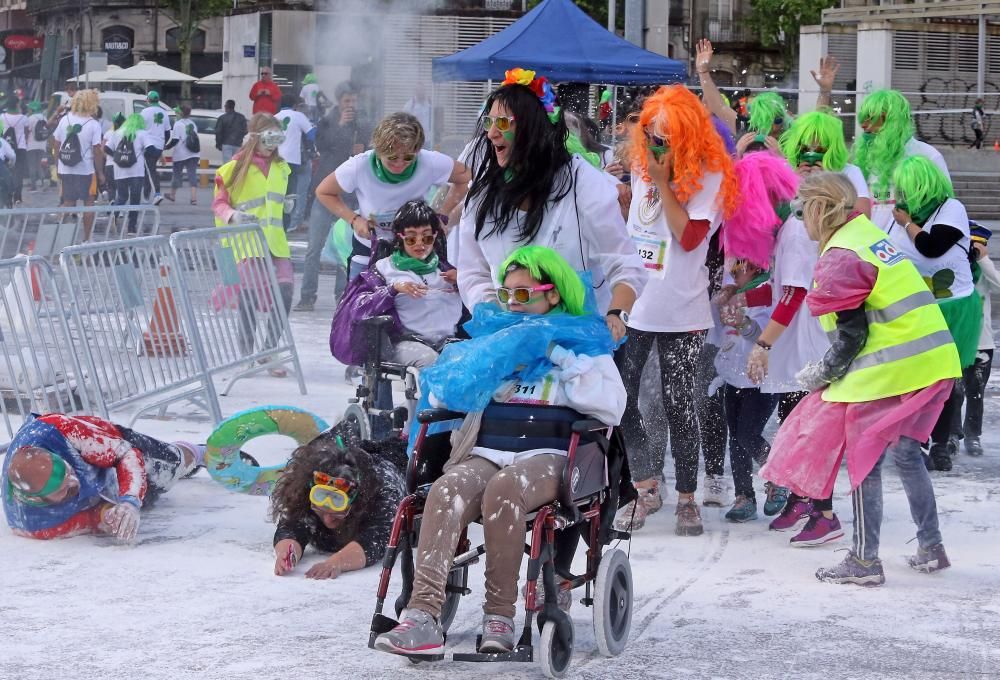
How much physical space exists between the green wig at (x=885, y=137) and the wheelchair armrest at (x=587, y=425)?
348 cm

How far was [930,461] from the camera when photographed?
7.75m

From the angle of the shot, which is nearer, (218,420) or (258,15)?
(218,420)

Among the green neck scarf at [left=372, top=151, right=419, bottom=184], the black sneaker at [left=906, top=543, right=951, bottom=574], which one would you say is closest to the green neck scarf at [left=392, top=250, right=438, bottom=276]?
the green neck scarf at [left=372, top=151, right=419, bottom=184]

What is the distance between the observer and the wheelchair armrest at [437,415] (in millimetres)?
4762

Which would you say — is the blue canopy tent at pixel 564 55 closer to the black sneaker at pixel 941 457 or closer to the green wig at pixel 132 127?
the black sneaker at pixel 941 457

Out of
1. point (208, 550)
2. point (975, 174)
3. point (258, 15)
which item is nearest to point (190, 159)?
point (258, 15)

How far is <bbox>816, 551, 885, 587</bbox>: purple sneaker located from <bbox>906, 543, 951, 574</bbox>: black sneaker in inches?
8.6

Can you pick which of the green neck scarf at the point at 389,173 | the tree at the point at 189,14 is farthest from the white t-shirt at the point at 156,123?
the tree at the point at 189,14

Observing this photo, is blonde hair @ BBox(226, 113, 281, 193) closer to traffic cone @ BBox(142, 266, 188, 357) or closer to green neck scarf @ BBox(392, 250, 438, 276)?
traffic cone @ BBox(142, 266, 188, 357)

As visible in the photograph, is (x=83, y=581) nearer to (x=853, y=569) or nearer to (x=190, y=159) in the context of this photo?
(x=853, y=569)

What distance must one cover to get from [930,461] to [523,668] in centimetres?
372

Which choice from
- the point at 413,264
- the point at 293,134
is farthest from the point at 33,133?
the point at 413,264

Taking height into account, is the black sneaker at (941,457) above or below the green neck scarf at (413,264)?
below

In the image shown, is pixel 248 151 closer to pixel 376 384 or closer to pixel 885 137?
pixel 376 384
